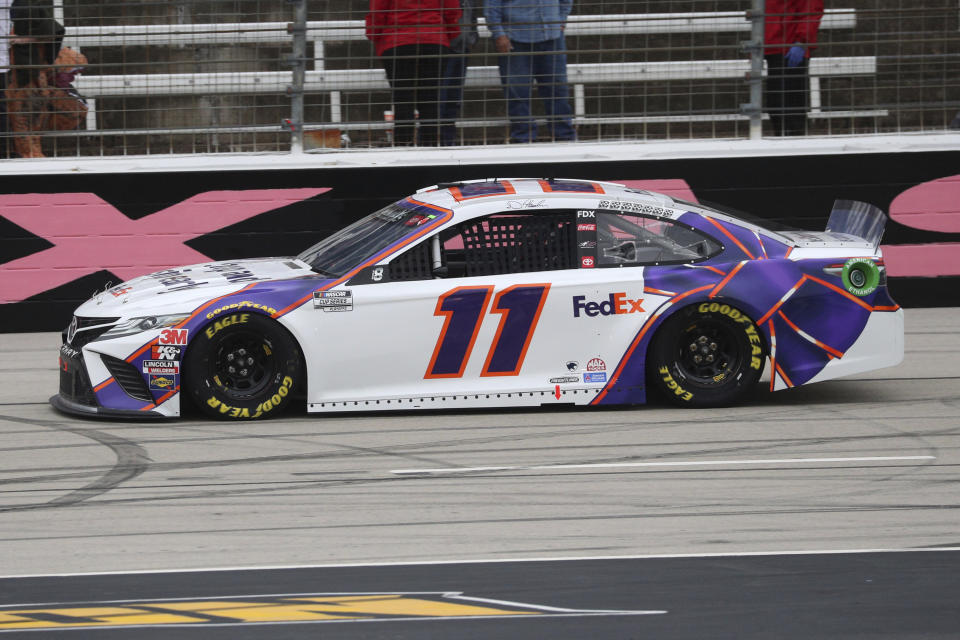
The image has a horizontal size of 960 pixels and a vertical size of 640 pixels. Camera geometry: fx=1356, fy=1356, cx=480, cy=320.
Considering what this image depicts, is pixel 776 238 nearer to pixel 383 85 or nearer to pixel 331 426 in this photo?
pixel 331 426

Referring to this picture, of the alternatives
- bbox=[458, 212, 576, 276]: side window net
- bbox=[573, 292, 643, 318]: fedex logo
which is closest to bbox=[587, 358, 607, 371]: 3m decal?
bbox=[573, 292, 643, 318]: fedex logo

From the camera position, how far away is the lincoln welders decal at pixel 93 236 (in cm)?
1102

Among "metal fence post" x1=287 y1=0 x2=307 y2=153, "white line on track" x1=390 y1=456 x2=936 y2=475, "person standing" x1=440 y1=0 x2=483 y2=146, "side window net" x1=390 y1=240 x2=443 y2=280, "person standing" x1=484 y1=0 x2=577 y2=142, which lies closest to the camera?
"white line on track" x1=390 y1=456 x2=936 y2=475

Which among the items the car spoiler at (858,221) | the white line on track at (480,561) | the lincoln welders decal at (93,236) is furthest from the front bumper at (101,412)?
the car spoiler at (858,221)

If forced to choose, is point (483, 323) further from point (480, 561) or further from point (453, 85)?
point (453, 85)

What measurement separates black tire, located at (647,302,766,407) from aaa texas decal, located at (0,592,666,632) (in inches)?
136

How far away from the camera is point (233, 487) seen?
6477mm

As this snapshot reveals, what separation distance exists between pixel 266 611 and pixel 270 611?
0.01m

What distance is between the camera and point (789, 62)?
1159 cm

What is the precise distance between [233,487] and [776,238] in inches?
149

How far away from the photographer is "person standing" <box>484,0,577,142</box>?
11586 millimetres

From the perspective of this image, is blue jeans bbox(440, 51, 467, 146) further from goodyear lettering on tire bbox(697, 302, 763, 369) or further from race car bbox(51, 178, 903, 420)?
goodyear lettering on tire bbox(697, 302, 763, 369)

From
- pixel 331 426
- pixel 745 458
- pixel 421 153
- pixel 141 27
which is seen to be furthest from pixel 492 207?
pixel 141 27

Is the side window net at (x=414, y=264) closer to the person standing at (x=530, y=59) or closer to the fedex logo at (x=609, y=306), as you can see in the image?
the fedex logo at (x=609, y=306)
